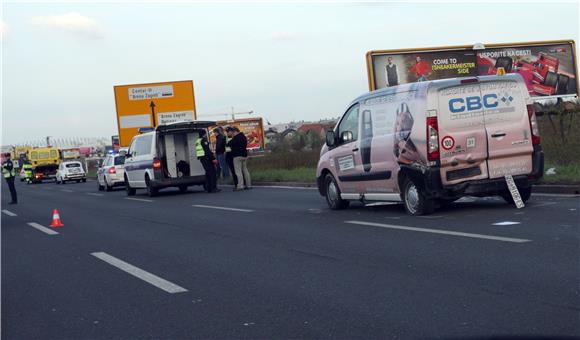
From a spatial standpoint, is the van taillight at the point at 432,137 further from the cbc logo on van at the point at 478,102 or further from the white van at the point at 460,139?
the cbc logo on van at the point at 478,102

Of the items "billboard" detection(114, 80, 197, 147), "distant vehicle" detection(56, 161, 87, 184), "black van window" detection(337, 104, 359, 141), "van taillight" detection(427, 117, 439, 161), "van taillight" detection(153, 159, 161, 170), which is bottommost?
"distant vehicle" detection(56, 161, 87, 184)

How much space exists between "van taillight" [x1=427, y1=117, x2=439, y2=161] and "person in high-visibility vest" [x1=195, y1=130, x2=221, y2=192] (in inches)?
525

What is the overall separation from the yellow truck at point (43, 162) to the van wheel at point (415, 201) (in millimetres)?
51153

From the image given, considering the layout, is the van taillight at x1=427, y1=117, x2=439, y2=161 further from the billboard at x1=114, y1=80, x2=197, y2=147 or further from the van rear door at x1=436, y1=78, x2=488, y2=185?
the billboard at x1=114, y1=80, x2=197, y2=147

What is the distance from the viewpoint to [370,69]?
1231 inches

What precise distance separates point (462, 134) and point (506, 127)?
688mm

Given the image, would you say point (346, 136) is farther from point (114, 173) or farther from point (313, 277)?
point (114, 173)

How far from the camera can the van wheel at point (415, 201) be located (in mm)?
12359

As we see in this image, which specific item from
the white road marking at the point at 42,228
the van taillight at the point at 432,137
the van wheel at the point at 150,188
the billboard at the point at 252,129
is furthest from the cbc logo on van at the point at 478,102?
the billboard at the point at 252,129

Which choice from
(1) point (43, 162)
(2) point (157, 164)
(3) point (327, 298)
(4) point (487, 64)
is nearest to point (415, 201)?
(3) point (327, 298)

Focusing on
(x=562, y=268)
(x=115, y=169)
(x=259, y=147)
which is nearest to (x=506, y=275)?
(x=562, y=268)

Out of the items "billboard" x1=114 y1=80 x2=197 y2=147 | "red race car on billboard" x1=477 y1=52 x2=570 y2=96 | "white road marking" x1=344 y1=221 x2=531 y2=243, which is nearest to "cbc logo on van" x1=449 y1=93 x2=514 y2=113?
"white road marking" x1=344 y1=221 x2=531 y2=243

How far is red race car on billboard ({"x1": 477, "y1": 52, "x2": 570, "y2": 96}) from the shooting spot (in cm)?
3369

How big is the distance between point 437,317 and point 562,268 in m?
1.91
